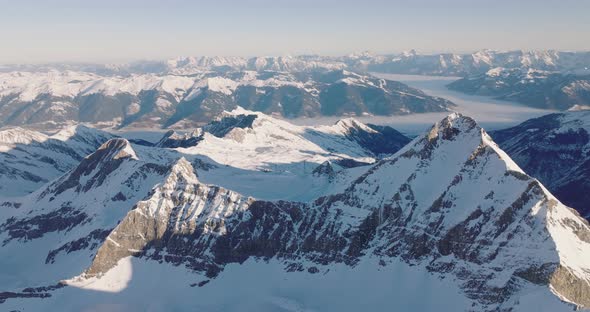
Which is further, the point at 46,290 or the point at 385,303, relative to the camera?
the point at 46,290

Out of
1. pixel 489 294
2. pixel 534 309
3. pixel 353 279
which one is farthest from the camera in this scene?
pixel 353 279

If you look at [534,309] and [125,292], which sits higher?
[534,309]

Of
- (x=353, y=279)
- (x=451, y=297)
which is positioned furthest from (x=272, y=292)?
(x=451, y=297)

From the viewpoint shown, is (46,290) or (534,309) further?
(46,290)

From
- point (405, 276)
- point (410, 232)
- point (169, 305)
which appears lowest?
point (169, 305)

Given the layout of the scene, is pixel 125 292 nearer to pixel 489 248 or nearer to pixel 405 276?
pixel 405 276

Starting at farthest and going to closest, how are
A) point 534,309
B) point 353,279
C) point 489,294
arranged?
point 353,279
point 489,294
point 534,309

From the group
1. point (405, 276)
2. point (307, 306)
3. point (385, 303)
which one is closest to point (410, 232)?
point (405, 276)

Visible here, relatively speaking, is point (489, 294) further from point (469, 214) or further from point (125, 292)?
point (125, 292)

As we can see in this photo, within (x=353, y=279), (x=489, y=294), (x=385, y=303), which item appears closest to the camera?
(x=489, y=294)
